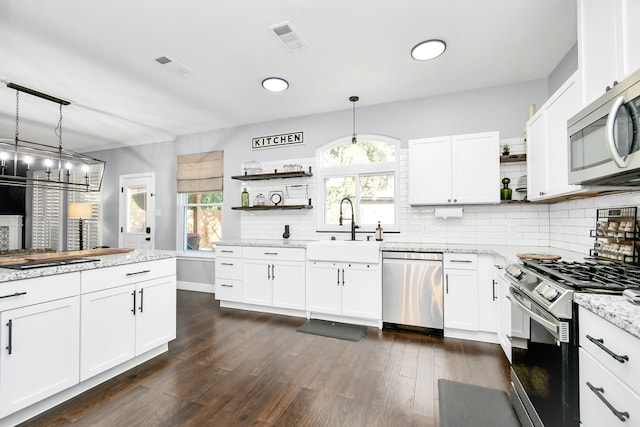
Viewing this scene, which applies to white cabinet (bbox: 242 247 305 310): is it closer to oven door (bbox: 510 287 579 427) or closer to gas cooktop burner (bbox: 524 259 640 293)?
oven door (bbox: 510 287 579 427)

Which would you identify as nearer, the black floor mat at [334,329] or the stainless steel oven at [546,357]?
the stainless steel oven at [546,357]

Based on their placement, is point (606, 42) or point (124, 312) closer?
point (606, 42)

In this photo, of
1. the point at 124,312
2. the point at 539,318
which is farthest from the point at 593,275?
the point at 124,312

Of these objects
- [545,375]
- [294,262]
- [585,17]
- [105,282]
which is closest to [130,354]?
[105,282]

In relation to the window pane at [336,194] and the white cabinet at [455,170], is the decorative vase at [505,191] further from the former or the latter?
the window pane at [336,194]

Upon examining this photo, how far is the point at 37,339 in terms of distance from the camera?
5.95 ft

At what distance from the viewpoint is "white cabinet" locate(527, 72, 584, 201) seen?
82.7 inches

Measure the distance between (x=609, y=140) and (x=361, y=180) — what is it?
10.3 ft

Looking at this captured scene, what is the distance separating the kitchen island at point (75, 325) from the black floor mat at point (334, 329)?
147cm

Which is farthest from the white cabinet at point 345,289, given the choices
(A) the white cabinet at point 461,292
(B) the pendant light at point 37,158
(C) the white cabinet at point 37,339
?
(B) the pendant light at point 37,158

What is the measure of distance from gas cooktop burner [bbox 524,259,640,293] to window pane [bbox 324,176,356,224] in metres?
2.63

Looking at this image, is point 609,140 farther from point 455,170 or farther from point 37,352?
point 37,352

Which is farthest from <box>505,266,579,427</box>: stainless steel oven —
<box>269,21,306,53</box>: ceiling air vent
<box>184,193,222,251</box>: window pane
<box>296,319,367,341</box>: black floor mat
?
<box>184,193,222,251</box>: window pane

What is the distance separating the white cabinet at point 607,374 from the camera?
0.87 metres
